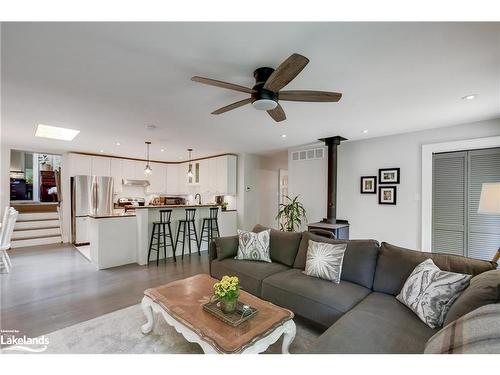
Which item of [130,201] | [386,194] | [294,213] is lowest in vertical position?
[294,213]

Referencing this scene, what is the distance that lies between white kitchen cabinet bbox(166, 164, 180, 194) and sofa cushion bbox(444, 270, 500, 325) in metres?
7.61

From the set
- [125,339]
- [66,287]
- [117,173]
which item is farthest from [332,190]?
[117,173]

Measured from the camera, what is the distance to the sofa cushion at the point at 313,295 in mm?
1920

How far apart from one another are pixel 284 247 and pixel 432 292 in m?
1.63

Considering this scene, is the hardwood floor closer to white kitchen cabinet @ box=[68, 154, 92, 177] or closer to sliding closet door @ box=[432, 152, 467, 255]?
white kitchen cabinet @ box=[68, 154, 92, 177]

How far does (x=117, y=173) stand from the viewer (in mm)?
6535

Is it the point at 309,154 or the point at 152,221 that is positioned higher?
the point at 309,154

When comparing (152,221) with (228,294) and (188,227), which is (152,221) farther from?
(228,294)

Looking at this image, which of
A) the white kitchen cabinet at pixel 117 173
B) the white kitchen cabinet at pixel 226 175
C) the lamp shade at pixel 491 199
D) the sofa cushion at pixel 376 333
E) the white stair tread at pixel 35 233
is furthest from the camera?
the white kitchen cabinet at pixel 117 173

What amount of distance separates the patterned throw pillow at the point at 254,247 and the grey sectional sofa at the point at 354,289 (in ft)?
0.33

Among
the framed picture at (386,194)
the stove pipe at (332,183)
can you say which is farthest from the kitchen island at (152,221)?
the framed picture at (386,194)

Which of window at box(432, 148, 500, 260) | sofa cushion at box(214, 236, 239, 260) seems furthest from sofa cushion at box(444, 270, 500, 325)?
window at box(432, 148, 500, 260)

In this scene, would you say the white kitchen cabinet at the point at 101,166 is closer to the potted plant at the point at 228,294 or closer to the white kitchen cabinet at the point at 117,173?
the white kitchen cabinet at the point at 117,173

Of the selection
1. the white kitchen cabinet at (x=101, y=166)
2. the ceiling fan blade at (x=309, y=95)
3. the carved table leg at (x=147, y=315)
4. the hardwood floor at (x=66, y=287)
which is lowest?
the hardwood floor at (x=66, y=287)
